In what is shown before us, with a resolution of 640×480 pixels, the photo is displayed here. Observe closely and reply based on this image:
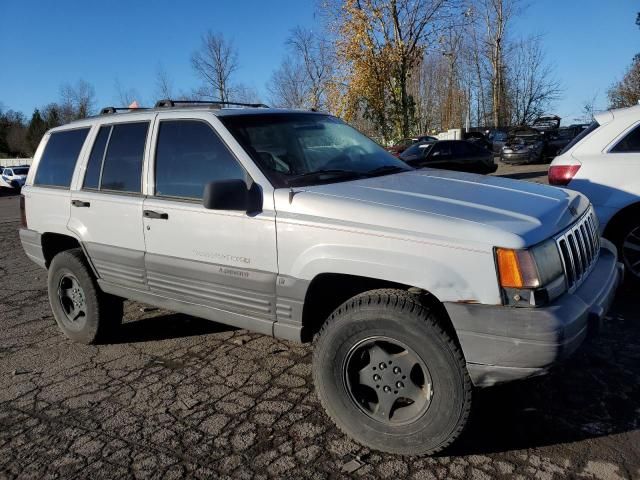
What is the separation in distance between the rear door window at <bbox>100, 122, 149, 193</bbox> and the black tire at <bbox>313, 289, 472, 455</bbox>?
75.7 inches

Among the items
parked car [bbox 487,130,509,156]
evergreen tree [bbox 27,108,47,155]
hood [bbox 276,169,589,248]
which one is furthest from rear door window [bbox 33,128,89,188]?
evergreen tree [bbox 27,108,47,155]

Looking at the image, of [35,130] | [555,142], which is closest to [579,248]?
[555,142]

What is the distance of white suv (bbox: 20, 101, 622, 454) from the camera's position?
8.03 ft

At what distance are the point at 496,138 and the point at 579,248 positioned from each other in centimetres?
3631

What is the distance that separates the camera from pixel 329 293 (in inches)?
124

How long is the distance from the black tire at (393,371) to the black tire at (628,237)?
11.1 feet

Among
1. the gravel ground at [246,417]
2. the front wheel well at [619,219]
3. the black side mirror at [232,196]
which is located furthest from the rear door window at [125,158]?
the front wheel well at [619,219]

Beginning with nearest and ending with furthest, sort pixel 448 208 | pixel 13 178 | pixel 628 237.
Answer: pixel 448 208
pixel 628 237
pixel 13 178

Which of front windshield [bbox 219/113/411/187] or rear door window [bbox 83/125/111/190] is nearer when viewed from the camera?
front windshield [bbox 219/113/411/187]

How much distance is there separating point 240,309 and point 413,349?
1.18m

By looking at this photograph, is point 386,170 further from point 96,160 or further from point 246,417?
point 96,160

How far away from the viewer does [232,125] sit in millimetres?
3426

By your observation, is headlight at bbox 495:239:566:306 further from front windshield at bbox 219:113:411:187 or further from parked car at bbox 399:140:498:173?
parked car at bbox 399:140:498:173

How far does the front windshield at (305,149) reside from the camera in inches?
129
